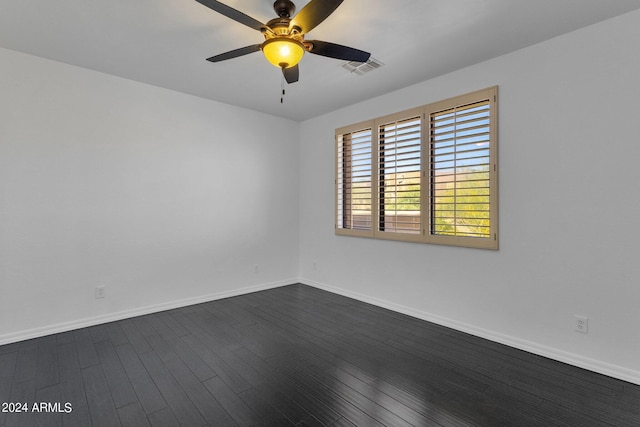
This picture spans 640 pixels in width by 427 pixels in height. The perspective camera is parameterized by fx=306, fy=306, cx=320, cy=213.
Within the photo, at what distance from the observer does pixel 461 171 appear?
3207 millimetres

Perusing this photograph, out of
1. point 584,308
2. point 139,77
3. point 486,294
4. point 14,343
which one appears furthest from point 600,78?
point 14,343

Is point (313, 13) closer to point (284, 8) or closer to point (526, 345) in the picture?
point (284, 8)

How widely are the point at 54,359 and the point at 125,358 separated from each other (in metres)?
0.59

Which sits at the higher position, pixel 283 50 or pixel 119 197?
pixel 283 50

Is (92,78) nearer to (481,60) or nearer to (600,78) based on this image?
(481,60)

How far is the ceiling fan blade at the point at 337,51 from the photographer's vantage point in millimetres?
2174

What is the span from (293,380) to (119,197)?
2820mm

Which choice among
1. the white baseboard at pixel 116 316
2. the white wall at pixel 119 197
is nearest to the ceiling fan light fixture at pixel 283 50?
the white wall at pixel 119 197

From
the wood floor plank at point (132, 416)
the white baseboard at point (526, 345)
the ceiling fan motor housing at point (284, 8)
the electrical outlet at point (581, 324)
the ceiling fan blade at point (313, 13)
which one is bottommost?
the wood floor plank at point (132, 416)

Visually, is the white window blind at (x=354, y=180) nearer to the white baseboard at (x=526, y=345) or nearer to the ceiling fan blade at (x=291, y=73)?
the white baseboard at (x=526, y=345)

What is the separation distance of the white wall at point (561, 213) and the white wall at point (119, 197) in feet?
8.73

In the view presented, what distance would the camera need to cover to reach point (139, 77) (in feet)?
11.4

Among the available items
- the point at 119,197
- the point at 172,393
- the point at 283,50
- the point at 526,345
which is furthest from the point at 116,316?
the point at 526,345

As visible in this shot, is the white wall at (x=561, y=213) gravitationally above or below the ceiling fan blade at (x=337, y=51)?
below
